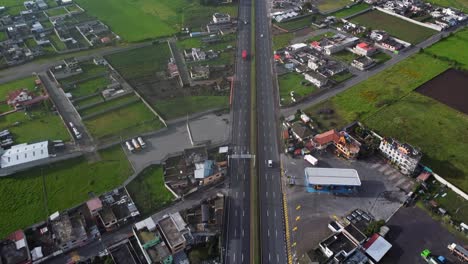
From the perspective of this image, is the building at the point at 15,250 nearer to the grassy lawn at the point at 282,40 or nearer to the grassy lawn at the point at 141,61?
the grassy lawn at the point at 141,61

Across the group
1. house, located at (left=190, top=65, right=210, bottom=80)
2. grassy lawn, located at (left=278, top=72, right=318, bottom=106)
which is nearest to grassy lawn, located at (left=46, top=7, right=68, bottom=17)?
house, located at (left=190, top=65, right=210, bottom=80)

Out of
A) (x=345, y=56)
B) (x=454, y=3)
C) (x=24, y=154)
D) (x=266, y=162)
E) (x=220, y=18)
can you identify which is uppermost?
(x=220, y=18)

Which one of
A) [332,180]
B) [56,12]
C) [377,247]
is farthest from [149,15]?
[377,247]

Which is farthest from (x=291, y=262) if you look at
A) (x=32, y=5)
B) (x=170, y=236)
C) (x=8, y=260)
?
(x=32, y=5)

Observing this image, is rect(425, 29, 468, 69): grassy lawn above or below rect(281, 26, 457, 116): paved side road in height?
below

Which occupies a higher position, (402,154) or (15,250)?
(15,250)

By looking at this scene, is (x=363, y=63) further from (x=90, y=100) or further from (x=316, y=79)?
(x=90, y=100)

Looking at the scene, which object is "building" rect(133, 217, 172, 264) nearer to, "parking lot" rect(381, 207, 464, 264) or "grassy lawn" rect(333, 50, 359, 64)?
"parking lot" rect(381, 207, 464, 264)
